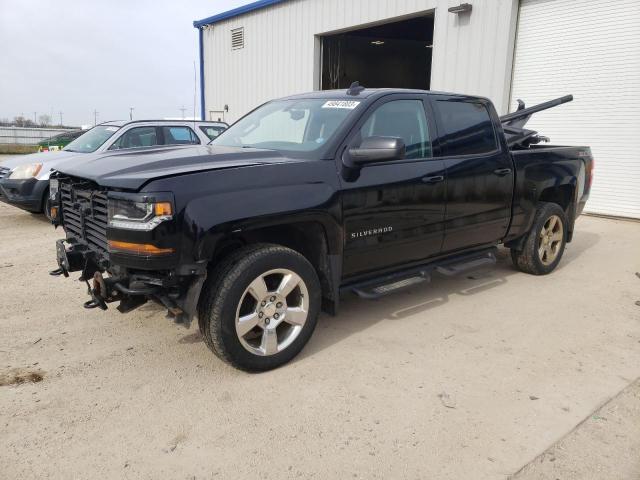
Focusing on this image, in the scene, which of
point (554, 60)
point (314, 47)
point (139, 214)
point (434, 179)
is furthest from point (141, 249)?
point (314, 47)

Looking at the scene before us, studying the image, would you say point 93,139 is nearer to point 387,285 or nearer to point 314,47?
point 387,285

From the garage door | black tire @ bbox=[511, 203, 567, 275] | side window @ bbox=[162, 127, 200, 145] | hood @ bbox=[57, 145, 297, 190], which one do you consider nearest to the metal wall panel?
the garage door

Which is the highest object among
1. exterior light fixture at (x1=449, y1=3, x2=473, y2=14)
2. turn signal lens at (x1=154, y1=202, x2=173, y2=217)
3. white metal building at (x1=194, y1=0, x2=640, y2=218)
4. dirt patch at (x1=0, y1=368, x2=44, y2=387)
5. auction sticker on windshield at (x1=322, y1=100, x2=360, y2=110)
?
exterior light fixture at (x1=449, y1=3, x2=473, y2=14)

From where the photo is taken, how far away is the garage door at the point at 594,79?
8.87 m

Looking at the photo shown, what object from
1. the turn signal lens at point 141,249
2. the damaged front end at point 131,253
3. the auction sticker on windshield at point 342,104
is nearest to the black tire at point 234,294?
the damaged front end at point 131,253

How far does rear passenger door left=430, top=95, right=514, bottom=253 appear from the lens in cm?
432

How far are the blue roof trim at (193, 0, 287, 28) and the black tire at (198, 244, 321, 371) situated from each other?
13420mm

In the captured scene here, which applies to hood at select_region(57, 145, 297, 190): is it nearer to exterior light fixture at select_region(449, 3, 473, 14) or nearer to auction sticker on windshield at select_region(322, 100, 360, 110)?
auction sticker on windshield at select_region(322, 100, 360, 110)

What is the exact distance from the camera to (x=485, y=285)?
5.28m

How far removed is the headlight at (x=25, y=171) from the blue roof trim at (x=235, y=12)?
947cm

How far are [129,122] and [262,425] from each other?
695 centimetres

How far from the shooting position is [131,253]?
9.41ft

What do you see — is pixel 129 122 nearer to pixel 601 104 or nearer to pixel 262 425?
pixel 262 425

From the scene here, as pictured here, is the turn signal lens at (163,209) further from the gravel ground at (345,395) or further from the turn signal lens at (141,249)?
the gravel ground at (345,395)
